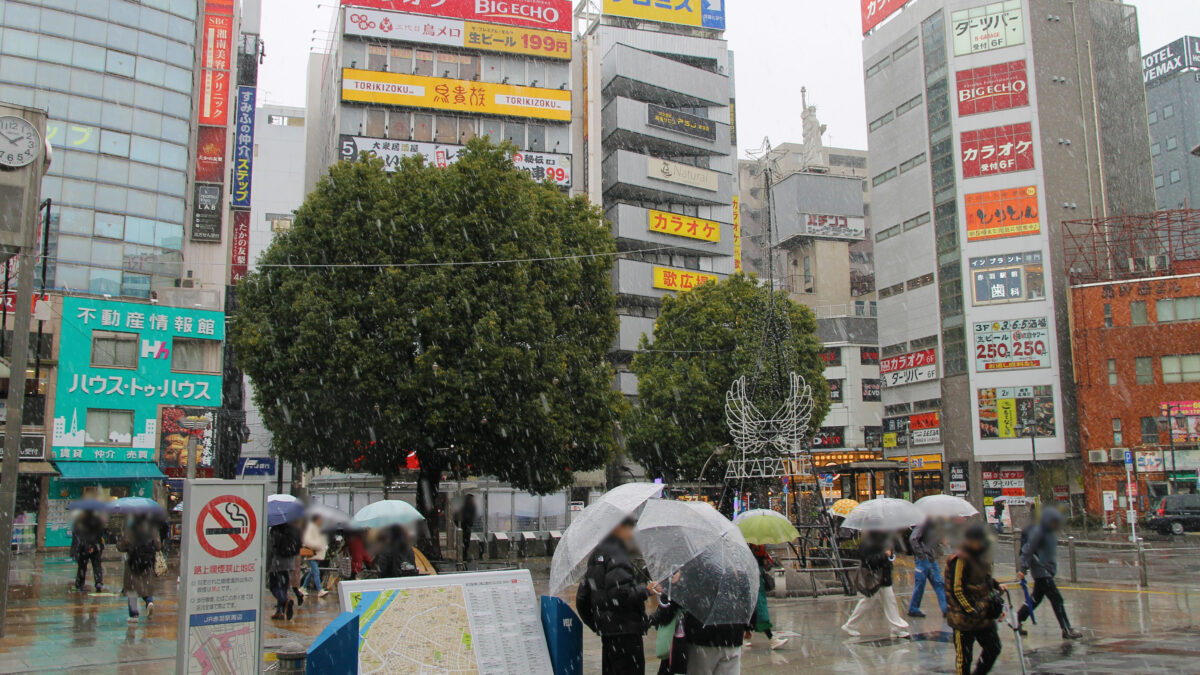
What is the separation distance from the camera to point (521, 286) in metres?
21.0

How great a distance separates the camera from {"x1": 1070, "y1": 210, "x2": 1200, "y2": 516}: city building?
4122 cm

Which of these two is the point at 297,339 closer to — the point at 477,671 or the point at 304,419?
the point at 304,419

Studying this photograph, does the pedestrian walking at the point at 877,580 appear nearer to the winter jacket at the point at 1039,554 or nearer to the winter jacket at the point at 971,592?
the winter jacket at the point at 1039,554

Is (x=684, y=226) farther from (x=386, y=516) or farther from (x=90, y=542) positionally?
(x=386, y=516)

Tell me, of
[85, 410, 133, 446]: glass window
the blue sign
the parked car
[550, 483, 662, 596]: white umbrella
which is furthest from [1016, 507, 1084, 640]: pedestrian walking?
the blue sign

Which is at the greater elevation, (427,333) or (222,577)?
(427,333)

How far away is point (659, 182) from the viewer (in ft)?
165

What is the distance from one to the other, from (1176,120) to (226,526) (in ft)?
311

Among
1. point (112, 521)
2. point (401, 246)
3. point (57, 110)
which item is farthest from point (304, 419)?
point (57, 110)

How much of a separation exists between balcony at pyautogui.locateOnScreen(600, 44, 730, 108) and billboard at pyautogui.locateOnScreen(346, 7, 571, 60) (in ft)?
13.3

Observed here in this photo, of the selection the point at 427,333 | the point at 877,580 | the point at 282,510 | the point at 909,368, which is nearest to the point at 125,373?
the point at 427,333

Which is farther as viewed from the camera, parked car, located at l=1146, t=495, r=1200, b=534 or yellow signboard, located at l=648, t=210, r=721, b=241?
yellow signboard, located at l=648, t=210, r=721, b=241

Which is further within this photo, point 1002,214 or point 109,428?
point 1002,214

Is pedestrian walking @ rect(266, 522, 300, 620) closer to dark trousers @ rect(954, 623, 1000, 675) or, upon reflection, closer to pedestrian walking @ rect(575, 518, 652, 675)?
pedestrian walking @ rect(575, 518, 652, 675)
